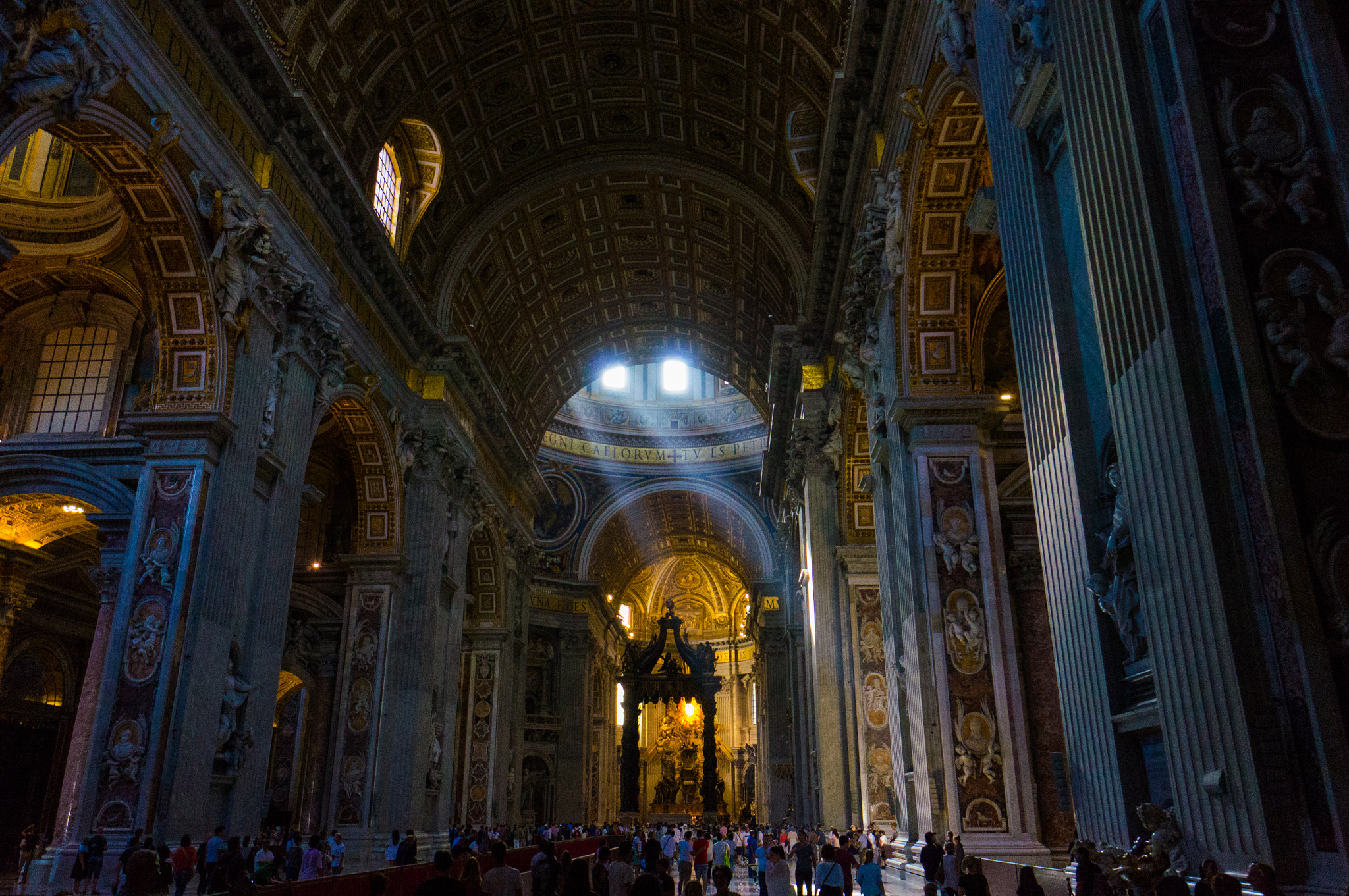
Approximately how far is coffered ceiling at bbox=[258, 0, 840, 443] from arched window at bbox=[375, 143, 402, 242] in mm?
724

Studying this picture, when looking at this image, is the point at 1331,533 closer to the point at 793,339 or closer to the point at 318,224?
the point at 318,224

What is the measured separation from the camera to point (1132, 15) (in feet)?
17.2

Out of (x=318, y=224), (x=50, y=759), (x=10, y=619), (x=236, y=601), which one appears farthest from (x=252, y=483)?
(x=50, y=759)

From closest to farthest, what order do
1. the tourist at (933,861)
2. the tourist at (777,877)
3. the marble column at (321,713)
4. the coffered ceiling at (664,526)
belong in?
the tourist at (777,877)
the tourist at (933,861)
the marble column at (321,713)
the coffered ceiling at (664,526)

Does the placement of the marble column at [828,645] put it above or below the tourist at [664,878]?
above

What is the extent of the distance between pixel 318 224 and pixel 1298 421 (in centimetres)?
1473

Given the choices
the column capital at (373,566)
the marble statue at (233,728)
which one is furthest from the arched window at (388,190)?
the marble statue at (233,728)

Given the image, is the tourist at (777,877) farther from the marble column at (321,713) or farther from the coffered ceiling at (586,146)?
the marble column at (321,713)

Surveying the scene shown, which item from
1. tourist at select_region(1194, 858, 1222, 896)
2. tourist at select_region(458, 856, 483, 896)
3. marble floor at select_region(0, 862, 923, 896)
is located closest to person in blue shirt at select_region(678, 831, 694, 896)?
marble floor at select_region(0, 862, 923, 896)

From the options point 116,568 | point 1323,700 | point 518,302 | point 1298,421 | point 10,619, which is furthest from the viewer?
point 518,302

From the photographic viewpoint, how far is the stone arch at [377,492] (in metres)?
19.0

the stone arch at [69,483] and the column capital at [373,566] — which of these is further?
the column capital at [373,566]

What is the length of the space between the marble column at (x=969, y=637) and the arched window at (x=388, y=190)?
39.8ft

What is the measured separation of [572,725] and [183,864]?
29723 millimetres
